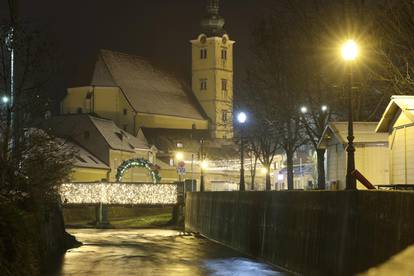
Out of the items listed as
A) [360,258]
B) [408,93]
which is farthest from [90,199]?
[360,258]

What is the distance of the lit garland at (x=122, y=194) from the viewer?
67750 mm

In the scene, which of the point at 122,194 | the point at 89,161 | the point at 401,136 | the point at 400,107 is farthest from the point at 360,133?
the point at 89,161

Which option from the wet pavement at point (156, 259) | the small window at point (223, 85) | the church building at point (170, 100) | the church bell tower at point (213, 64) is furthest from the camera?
the small window at point (223, 85)

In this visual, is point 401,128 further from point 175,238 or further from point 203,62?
point 203,62

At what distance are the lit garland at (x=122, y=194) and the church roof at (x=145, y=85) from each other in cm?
7193

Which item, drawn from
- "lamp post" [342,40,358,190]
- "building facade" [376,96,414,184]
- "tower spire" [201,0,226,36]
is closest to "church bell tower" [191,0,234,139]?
"tower spire" [201,0,226,36]

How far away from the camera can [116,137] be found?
394ft

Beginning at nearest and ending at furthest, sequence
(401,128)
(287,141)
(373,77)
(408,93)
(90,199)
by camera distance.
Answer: (401,128) → (408,93) → (373,77) → (287,141) → (90,199)

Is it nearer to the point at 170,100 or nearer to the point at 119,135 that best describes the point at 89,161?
the point at 119,135

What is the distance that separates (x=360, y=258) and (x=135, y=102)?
404 feet

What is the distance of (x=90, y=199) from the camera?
68188 millimetres

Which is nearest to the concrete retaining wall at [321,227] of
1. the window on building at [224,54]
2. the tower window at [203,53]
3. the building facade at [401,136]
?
the building facade at [401,136]

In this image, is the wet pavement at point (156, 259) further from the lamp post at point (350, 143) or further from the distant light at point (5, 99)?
the distant light at point (5, 99)

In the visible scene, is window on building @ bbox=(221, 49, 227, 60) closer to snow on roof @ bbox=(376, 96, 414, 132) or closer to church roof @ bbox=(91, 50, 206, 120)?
church roof @ bbox=(91, 50, 206, 120)
